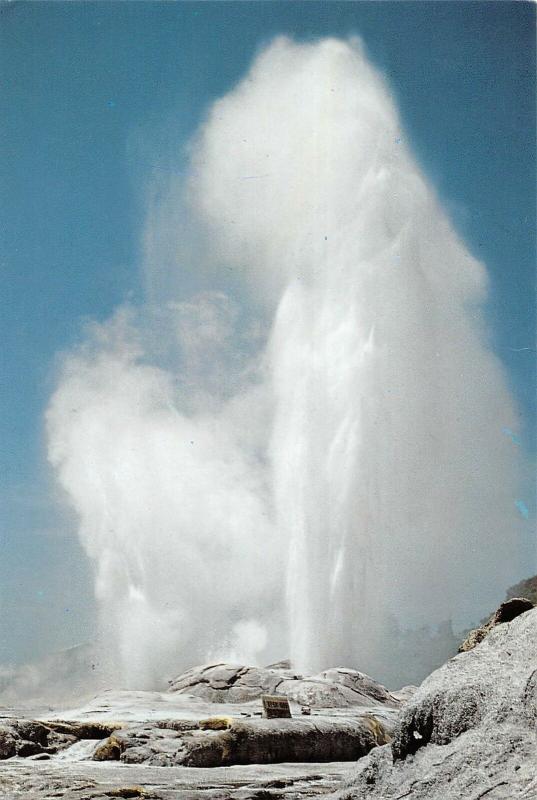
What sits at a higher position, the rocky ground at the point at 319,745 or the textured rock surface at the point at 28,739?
the textured rock surface at the point at 28,739

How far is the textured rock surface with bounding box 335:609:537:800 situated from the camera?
13.9 ft

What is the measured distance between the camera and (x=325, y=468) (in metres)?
35.6

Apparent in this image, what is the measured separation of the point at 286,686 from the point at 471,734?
59.9ft

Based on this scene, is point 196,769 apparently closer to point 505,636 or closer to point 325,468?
point 505,636

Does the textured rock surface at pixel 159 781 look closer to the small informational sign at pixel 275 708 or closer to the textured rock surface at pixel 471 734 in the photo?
the textured rock surface at pixel 471 734

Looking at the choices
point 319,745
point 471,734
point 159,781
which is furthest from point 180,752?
point 471,734

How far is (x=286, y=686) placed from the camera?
21.8 metres

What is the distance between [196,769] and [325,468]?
25.7 meters

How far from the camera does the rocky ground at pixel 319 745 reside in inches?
178

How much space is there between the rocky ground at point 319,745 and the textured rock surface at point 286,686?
0.11 meters

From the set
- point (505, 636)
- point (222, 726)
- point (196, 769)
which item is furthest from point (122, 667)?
point (505, 636)

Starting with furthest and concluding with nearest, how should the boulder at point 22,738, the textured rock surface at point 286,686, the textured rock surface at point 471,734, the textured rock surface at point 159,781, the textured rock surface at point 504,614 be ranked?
the textured rock surface at point 286,686 < the boulder at point 22,738 < the textured rock surface at point 159,781 < the textured rock surface at point 504,614 < the textured rock surface at point 471,734

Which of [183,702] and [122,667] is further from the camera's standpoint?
[122,667]

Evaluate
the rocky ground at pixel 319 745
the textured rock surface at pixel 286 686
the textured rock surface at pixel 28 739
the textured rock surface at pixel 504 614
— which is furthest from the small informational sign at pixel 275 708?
the textured rock surface at pixel 504 614
